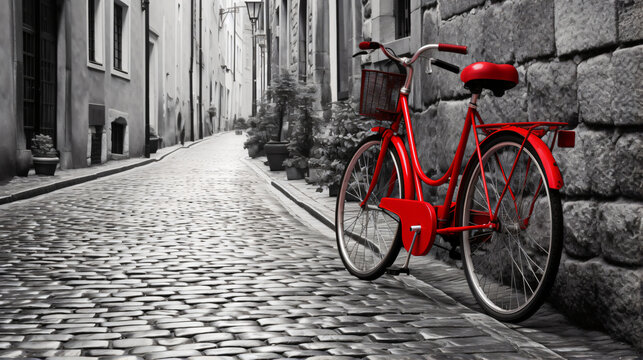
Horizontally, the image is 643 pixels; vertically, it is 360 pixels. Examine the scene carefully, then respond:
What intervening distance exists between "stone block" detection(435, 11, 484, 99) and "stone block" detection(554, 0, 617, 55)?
107 centimetres

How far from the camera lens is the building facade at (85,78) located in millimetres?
11711

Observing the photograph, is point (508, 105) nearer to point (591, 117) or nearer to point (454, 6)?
point (591, 117)

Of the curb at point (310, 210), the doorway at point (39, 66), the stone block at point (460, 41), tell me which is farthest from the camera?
the doorway at point (39, 66)

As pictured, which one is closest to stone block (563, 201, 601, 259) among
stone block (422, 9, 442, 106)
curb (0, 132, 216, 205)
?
stone block (422, 9, 442, 106)

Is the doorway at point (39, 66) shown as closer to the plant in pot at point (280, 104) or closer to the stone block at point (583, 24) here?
the plant in pot at point (280, 104)

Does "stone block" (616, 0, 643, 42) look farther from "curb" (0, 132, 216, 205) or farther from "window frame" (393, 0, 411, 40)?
"curb" (0, 132, 216, 205)

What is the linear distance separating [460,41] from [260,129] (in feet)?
47.0

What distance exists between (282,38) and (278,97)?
711cm

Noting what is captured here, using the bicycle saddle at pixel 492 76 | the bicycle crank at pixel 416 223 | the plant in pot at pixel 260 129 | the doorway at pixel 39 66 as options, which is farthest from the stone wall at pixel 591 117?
the plant in pot at pixel 260 129

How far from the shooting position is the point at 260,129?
758 inches

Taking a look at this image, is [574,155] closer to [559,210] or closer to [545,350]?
[559,210]

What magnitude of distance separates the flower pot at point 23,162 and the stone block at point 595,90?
10332mm

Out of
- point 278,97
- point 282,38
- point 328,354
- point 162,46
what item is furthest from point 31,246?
point 162,46

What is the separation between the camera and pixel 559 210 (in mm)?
3141
